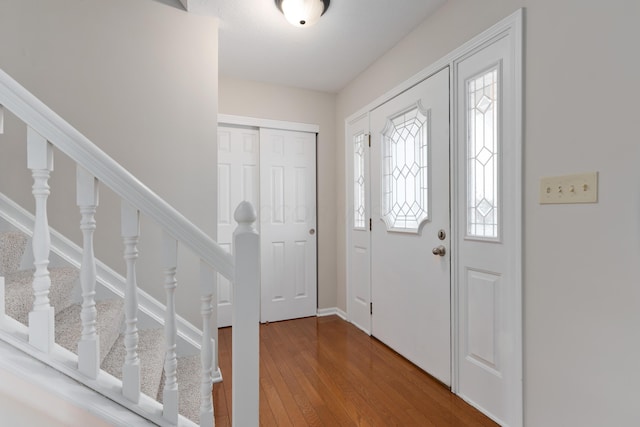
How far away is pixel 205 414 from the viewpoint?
103cm

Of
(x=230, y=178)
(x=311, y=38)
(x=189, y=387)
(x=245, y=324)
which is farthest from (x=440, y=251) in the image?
(x=230, y=178)

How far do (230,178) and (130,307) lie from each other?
2030 mm

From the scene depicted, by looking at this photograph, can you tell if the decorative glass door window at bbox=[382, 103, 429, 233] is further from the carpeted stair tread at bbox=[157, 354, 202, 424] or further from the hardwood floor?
the carpeted stair tread at bbox=[157, 354, 202, 424]

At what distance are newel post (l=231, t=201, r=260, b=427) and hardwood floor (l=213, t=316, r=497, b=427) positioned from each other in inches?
26.2

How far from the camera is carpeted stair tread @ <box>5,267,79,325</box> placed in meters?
1.11

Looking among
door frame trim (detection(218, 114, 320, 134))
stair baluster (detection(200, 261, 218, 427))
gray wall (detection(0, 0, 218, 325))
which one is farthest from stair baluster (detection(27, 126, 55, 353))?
door frame trim (detection(218, 114, 320, 134))

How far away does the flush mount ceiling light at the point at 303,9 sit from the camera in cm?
175

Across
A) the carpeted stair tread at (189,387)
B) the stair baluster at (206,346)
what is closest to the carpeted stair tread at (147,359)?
the carpeted stair tread at (189,387)

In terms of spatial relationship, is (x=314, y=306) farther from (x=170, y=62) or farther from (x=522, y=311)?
(x=170, y=62)

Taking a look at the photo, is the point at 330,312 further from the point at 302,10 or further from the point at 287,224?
the point at 302,10

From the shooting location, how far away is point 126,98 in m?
1.82
